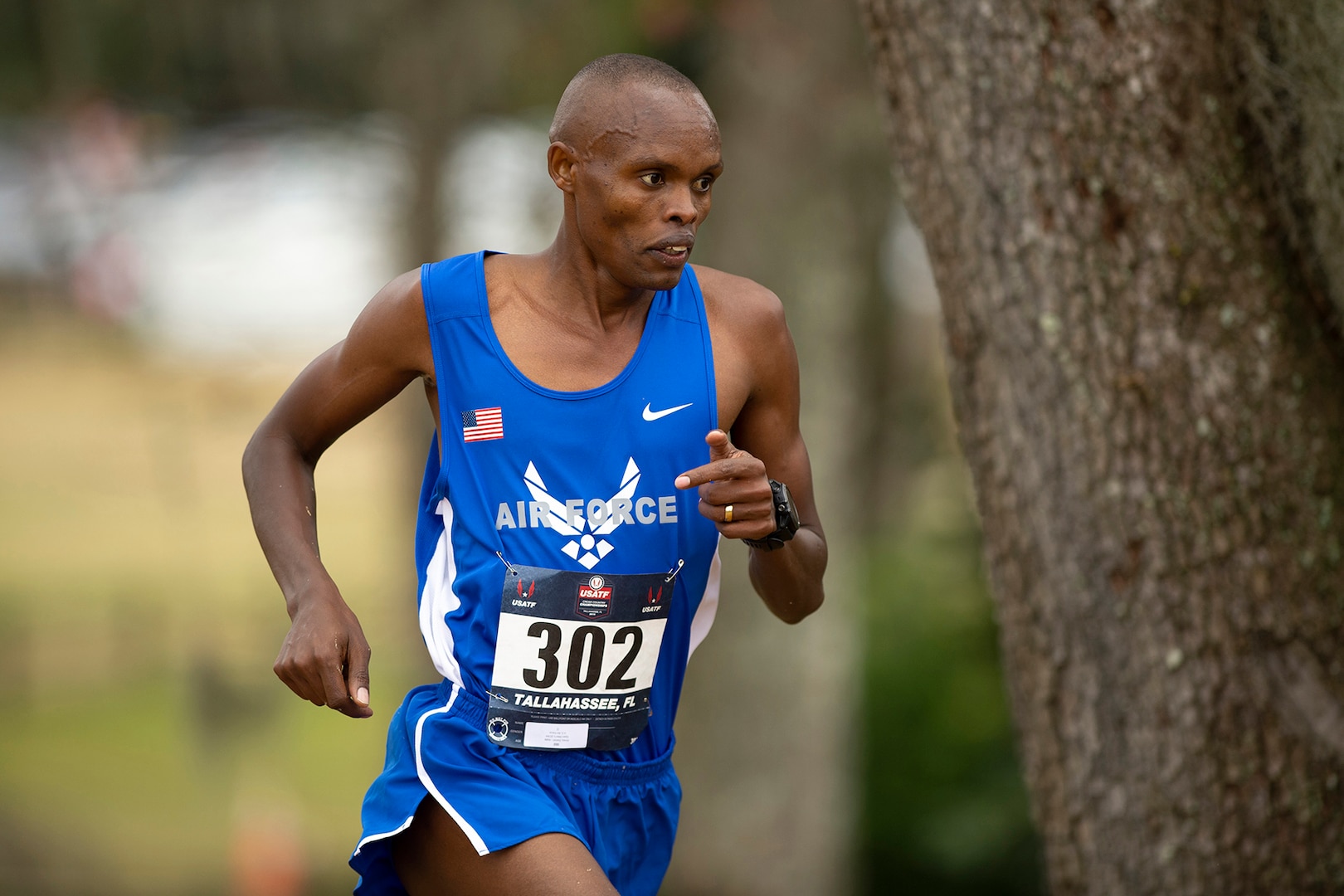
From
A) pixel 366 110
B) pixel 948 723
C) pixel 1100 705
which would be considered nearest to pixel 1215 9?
pixel 1100 705

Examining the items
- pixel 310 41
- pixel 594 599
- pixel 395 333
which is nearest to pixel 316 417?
pixel 395 333

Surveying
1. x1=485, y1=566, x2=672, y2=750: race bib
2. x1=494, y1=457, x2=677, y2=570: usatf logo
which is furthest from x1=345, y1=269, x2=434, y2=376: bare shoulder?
x1=485, y1=566, x2=672, y2=750: race bib

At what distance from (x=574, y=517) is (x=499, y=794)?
1.71ft

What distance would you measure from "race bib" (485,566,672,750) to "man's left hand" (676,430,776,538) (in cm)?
31

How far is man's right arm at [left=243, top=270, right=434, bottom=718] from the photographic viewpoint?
8.66ft

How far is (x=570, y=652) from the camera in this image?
2.65 m

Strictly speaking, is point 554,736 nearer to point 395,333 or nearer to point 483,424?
point 483,424

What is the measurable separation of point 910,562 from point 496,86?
14.1ft

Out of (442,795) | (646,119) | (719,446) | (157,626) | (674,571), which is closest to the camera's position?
(719,446)

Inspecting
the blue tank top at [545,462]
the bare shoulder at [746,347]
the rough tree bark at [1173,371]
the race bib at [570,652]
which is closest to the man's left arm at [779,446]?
the bare shoulder at [746,347]

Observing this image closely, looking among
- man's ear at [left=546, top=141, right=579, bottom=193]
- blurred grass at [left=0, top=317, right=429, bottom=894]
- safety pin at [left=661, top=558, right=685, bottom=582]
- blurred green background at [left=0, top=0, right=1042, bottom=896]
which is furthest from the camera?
blurred grass at [left=0, top=317, right=429, bottom=894]

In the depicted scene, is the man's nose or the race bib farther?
the race bib

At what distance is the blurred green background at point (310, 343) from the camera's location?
8.42 meters

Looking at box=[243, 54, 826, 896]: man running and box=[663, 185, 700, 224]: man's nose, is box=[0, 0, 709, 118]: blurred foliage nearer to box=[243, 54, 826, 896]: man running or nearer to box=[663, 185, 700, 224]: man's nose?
box=[243, 54, 826, 896]: man running
